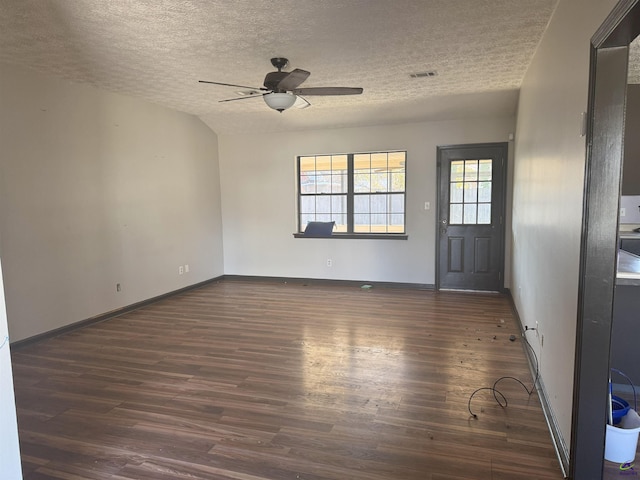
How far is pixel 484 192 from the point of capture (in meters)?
5.86

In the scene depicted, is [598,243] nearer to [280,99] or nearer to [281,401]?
[281,401]

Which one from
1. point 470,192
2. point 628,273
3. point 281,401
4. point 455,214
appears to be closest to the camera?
point 628,273

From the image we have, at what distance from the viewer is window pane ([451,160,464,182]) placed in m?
5.92

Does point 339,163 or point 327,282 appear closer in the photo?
point 339,163

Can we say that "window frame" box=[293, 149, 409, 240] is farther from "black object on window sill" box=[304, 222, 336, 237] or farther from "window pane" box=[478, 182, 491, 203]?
"window pane" box=[478, 182, 491, 203]

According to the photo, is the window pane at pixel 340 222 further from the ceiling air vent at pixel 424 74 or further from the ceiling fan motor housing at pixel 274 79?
Answer: the ceiling fan motor housing at pixel 274 79

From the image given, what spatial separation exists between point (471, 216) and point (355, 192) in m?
1.80

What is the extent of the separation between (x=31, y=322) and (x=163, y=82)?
9.23 ft

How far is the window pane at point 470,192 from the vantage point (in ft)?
19.4

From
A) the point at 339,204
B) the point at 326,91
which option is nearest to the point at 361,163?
the point at 339,204

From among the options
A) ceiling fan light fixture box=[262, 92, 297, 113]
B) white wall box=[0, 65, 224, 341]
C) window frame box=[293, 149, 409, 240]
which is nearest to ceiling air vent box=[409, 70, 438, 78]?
ceiling fan light fixture box=[262, 92, 297, 113]

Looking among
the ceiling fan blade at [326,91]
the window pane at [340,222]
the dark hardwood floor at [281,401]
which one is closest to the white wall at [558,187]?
the dark hardwood floor at [281,401]

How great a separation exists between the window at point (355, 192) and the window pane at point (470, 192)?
0.92 metres

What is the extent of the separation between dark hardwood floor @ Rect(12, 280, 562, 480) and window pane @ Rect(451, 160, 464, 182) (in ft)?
6.89
